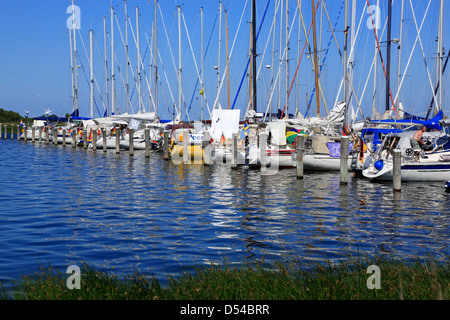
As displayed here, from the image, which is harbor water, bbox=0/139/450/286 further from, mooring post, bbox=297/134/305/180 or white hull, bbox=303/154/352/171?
white hull, bbox=303/154/352/171

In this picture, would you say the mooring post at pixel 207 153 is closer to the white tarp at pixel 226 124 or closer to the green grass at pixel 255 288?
the white tarp at pixel 226 124

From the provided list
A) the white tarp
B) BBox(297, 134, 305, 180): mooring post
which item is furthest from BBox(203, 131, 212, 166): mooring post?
BBox(297, 134, 305, 180): mooring post

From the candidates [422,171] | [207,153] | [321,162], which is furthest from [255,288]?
[207,153]

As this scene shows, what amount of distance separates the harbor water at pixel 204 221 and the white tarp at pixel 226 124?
658cm

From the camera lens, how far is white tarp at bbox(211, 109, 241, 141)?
1403 inches

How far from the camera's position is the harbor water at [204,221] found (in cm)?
1182

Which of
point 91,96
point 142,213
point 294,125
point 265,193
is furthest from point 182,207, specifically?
point 91,96

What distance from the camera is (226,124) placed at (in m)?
35.9

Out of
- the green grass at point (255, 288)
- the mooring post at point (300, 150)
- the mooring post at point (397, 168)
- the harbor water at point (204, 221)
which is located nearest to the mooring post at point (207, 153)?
the harbor water at point (204, 221)

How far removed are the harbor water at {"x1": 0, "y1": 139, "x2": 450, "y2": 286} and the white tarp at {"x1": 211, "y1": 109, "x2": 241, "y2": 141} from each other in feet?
21.6

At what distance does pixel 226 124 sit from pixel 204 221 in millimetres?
20011

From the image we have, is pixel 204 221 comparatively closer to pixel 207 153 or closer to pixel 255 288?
pixel 255 288
